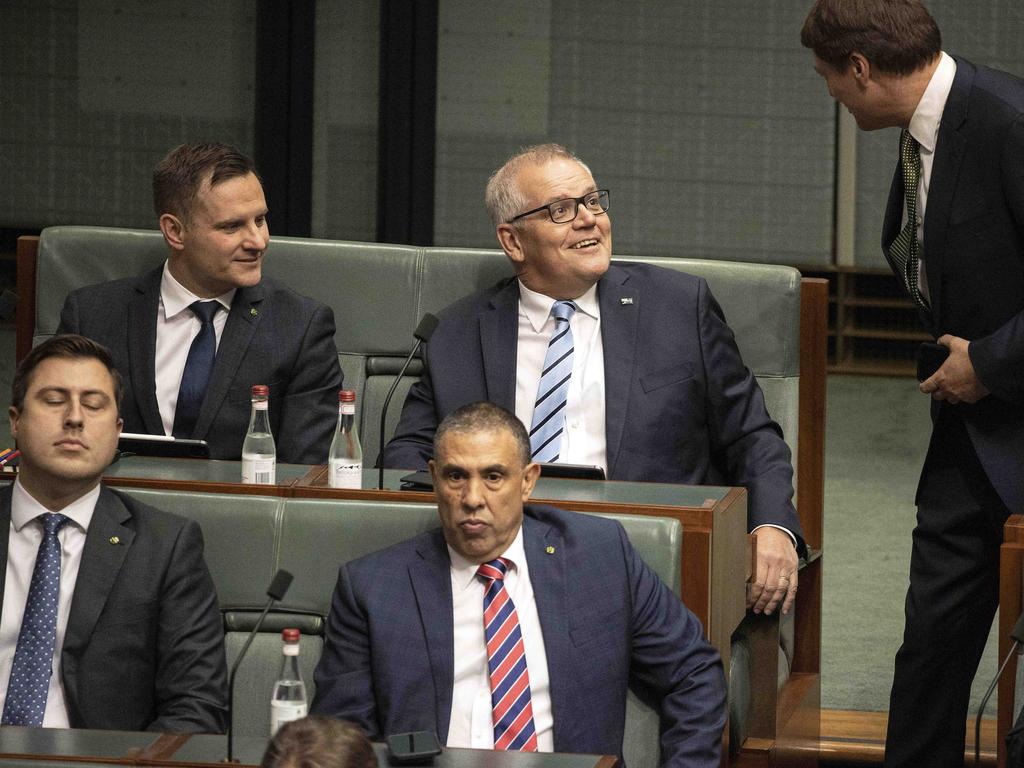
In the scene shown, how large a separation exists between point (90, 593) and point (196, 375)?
2.87ft

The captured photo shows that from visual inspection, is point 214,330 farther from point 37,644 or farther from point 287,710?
point 287,710

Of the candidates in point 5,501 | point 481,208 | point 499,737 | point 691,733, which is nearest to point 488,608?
point 499,737

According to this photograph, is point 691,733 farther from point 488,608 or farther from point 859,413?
point 859,413

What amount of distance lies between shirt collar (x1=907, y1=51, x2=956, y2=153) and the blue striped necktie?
777 millimetres

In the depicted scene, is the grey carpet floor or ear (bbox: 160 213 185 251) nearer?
ear (bbox: 160 213 185 251)

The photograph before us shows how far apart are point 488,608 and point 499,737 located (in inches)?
7.1

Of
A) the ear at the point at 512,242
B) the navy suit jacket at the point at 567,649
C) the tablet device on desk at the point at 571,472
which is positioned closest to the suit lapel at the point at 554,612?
the navy suit jacket at the point at 567,649

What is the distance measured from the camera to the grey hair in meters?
3.33

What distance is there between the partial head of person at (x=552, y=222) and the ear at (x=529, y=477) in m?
0.76

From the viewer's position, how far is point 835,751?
3.37 meters

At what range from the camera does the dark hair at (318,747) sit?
1.66 metres

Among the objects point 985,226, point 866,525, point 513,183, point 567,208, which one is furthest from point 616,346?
point 866,525

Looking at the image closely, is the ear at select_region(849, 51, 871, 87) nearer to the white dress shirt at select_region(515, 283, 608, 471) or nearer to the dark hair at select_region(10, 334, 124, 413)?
the white dress shirt at select_region(515, 283, 608, 471)

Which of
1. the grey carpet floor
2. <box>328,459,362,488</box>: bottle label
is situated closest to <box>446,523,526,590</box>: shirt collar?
<box>328,459,362,488</box>: bottle label
